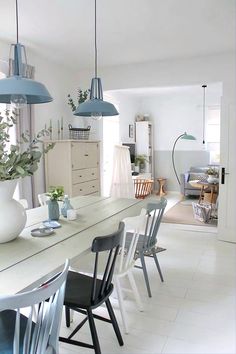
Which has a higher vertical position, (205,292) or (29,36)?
(29,36)

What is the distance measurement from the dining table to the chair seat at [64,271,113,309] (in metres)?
0.29

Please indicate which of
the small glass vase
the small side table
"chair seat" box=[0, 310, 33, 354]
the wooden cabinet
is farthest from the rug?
"chair seat" box=[0, 310, 33, 354]

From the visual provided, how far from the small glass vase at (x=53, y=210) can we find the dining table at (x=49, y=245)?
56 mm

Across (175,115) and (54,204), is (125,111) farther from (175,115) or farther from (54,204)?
(54,204)

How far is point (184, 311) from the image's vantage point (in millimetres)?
2676

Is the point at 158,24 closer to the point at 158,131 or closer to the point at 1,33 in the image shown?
the point at 1,33

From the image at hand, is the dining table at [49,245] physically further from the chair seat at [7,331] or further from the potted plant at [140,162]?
the potted plant at [140,162]

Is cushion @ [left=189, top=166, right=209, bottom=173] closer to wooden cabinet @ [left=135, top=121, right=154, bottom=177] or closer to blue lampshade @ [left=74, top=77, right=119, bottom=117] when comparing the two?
wooden cabinet @ [left=135, top=121, right=154, bottom=177]

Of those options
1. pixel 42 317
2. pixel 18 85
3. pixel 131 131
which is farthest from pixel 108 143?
pixel 42 317

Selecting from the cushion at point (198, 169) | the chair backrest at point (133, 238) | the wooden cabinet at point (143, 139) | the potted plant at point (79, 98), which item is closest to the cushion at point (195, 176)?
the cushion at point (198, 169)

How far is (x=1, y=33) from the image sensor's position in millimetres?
3748

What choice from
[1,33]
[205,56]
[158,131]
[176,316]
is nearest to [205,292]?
[176,316]

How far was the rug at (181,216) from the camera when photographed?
18.4 feet

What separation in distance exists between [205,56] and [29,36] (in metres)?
2.49
